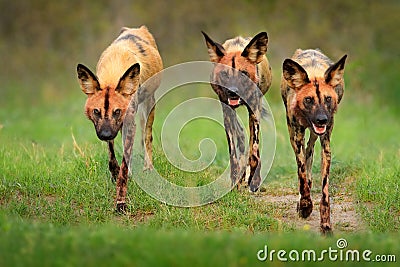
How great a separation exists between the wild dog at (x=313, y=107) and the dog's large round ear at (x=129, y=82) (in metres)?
1.67

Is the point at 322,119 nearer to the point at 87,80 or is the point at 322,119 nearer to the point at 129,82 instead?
the point at 129,82

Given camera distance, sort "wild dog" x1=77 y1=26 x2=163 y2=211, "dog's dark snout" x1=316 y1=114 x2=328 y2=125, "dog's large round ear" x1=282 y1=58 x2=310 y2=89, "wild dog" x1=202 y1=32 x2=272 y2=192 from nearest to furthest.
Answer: "dog's dark snout" x1=316 y1=114 x2=328 y2=125, "dog's large round ear" x1=282 y1=58 x2=310 y2=89, "wild dog" x1=77 y1=26 x2=163 y2=211, "wild dog" x1=202 y1=32 x2=272 y2=192

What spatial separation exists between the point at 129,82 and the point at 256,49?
1.78 meters

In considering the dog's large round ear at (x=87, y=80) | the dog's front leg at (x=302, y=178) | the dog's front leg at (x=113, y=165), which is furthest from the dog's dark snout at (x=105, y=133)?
the dog's front leg at (x=302, y=178)

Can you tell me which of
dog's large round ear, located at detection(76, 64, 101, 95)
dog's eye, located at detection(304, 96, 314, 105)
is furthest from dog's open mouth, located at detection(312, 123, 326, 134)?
dog's large round ear, located at detection(76, 64, 101, 95)

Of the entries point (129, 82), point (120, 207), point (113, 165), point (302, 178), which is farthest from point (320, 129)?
point (113, 165)

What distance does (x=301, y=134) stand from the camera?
8258 mm

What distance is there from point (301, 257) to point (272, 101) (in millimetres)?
11511

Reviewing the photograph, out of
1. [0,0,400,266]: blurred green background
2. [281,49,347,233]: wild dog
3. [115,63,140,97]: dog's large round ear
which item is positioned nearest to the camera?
[0,0,400,266]: blurred green background

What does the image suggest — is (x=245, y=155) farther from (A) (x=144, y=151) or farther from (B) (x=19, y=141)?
(B) (x=19, y=141)

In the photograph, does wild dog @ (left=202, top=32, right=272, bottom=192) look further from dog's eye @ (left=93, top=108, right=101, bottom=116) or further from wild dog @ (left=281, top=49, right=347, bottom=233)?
dog's eye @ (left=93, top=108, right=101, bottom=116)

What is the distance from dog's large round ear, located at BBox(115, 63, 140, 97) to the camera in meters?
8.14

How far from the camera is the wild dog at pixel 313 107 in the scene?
7.64 m

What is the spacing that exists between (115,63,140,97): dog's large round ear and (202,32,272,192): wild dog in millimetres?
1121
